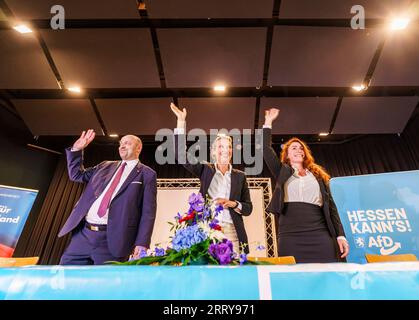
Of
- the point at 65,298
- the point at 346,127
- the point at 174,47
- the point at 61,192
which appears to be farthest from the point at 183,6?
the point at 61,192

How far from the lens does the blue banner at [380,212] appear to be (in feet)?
6.78

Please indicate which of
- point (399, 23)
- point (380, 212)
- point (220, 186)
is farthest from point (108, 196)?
point (399, 23)

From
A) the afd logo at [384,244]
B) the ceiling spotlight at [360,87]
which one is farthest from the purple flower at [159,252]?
the ceiling spotlight at [360,87]

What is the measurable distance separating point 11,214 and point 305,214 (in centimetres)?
368

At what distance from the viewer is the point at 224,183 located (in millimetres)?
1933

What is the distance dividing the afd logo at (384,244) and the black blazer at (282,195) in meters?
0.62

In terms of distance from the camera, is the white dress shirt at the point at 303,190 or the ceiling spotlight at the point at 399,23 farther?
the ceiling spotlight at the point at 399,23

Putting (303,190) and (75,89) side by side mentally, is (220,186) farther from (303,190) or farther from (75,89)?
(75,89)

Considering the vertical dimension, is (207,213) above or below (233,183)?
below

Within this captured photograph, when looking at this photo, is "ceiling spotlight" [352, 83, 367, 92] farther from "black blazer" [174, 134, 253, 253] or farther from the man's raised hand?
the man's raised hand

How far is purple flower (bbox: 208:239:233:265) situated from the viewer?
2.36 ft

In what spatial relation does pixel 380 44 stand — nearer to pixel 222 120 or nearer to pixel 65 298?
pixel 222 120

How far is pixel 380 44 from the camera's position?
2863mm

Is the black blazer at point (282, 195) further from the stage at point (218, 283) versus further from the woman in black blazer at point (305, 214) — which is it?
the stage at point (218, 283)
